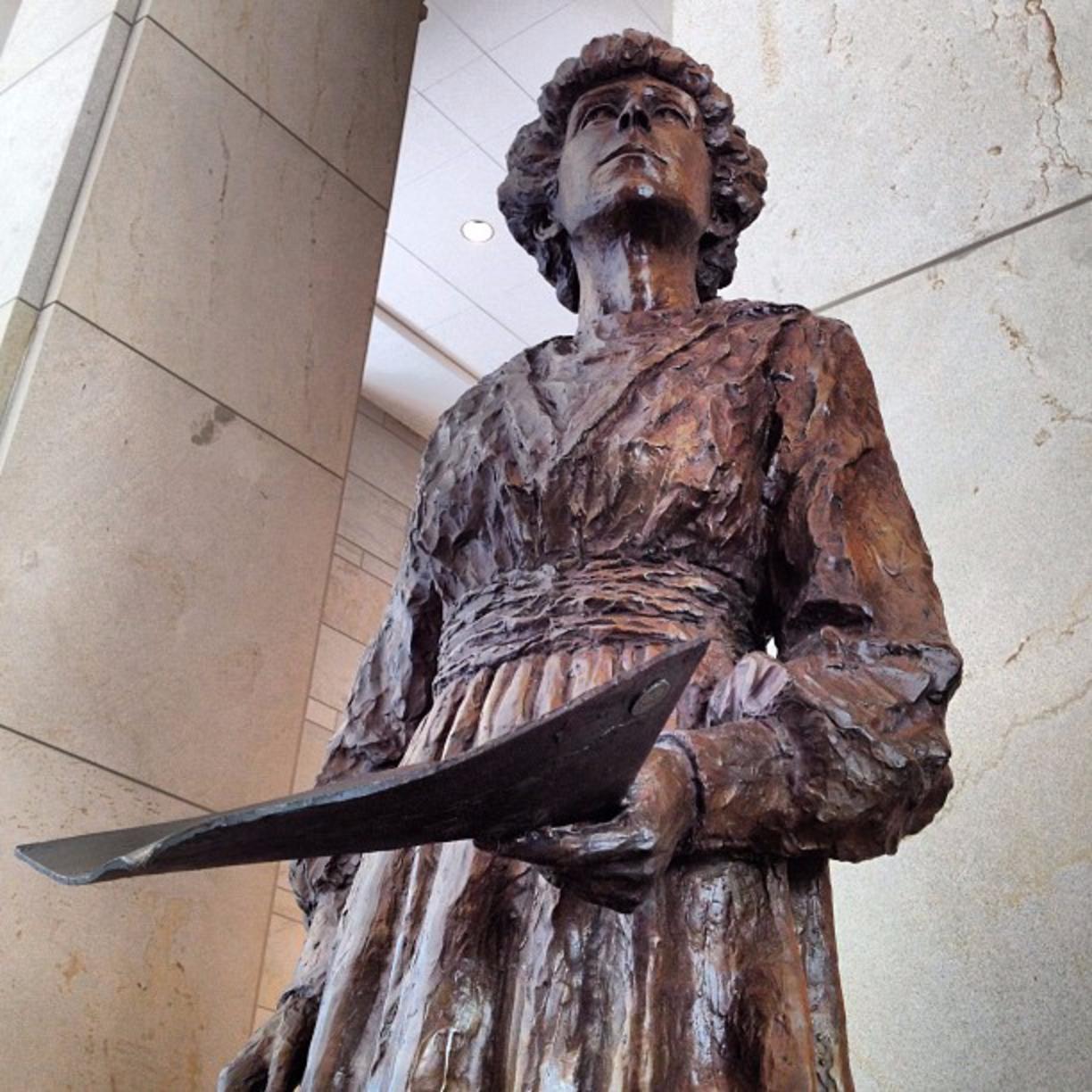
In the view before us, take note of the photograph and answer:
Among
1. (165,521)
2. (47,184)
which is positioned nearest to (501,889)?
(165,521)

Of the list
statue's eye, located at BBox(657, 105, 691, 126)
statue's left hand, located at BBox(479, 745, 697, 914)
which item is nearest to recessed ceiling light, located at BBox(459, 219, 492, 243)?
statue's eye, located at BBox(657, 105, 691, 126)

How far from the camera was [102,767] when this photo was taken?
2.99m

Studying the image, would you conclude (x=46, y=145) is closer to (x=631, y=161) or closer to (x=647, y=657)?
(x=631, y=161)

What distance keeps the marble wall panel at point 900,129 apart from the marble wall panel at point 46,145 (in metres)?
1.54

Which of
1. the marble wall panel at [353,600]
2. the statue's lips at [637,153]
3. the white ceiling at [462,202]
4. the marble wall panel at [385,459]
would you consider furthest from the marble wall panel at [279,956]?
the statue's lips at [637,153]

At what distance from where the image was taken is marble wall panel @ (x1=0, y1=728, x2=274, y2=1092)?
272 centimetres

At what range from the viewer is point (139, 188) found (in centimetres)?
348

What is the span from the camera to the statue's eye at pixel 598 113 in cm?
213

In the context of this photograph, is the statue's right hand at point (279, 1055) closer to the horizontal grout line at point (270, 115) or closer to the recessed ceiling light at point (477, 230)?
the horizontal grout line at point (270, 115)

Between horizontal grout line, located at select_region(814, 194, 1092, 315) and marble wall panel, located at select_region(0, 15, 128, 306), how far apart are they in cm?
170

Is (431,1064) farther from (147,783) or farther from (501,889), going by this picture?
(147,783)

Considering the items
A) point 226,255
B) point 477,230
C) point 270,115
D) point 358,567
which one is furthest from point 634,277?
point 358,567

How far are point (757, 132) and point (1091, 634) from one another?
162 cm

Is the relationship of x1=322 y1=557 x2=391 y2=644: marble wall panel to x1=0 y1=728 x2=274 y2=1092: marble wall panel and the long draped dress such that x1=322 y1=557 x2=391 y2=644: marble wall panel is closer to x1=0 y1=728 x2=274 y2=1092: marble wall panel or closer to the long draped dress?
x1=0 y1=728 x2=274 y2=1092: marble wall panel
